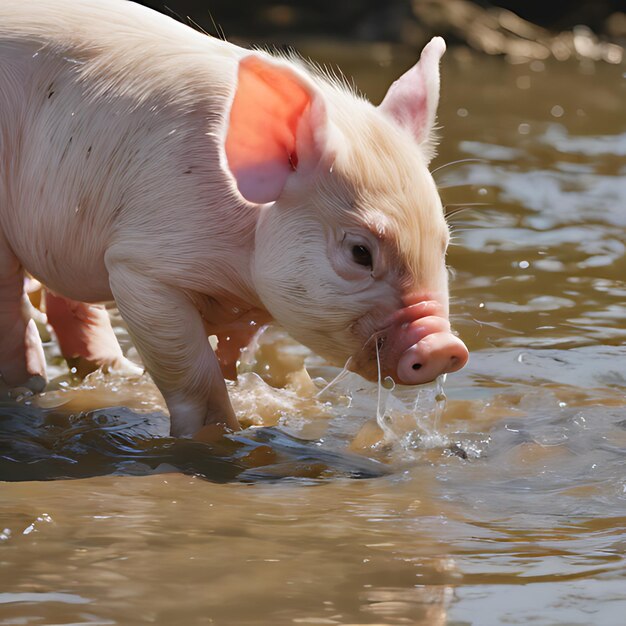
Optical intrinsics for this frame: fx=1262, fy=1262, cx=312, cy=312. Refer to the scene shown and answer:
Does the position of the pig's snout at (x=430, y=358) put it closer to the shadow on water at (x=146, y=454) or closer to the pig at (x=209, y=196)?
the pig at (x=209, y=196)

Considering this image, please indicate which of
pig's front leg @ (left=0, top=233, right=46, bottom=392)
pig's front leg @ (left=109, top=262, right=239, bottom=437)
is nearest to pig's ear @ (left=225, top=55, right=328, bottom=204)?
pig's front leg @ (left=109, top=262, right=239, bottom=437)

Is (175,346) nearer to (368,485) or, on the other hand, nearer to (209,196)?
(209,196)

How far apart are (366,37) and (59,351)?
9.26 m

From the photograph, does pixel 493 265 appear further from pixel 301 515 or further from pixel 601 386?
pixel 301 515

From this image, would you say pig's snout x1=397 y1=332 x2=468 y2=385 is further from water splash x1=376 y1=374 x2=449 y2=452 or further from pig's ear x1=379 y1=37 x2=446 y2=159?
pig's ear x1=379 y1=37 x2=446 y2=159

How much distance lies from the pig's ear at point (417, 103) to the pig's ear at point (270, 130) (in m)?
0.50

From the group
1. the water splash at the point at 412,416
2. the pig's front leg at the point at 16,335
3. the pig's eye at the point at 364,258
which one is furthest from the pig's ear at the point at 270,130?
the pig's front leg at the point at 16,335

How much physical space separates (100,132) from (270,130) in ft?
2.10

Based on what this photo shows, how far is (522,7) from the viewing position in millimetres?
15242

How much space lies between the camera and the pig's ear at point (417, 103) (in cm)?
418

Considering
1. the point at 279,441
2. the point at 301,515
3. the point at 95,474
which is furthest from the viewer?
the point at 279,441

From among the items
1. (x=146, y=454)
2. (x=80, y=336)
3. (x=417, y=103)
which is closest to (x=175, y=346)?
(x=146, y=454)

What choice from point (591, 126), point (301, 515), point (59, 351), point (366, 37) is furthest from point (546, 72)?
point (301, 515)

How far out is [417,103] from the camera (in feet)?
13.8
